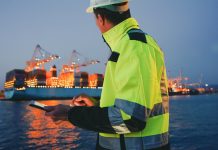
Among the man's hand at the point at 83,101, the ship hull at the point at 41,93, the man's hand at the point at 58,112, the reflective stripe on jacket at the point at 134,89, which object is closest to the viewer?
the reflective stripe on jacket at the point at 134,89

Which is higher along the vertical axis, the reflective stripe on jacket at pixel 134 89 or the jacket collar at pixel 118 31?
the jacket collar at pixel 118 31

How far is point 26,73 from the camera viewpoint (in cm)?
11219

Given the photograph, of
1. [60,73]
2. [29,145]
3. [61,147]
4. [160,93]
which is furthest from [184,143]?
Answer: [60,73]

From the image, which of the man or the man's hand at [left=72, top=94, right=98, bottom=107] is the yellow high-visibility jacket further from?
the man's hand at [left=72, top=94, right=98, bottom=107]

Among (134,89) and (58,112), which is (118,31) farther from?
(58,112)

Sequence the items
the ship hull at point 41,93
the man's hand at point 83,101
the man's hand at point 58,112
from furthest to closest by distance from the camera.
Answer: the ship hull at point 41,93 → the man's hand at point 83,101 → the man's hand at point 58,112

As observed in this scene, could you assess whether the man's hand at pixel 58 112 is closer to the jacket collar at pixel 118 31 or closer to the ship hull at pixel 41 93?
the jacket collar at pixel 118 31

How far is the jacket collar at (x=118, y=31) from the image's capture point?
5.68 feet

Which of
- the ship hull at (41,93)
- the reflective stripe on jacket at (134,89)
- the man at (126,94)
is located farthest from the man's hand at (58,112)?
the ship hull at (41,93)

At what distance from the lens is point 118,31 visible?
1.75 m

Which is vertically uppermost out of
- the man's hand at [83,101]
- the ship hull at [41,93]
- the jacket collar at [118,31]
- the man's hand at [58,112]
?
the ship hull at [41,93]

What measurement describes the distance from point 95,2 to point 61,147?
18490mm

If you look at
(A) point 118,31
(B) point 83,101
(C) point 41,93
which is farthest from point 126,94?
(C) point 41,93

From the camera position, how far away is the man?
1463mm
